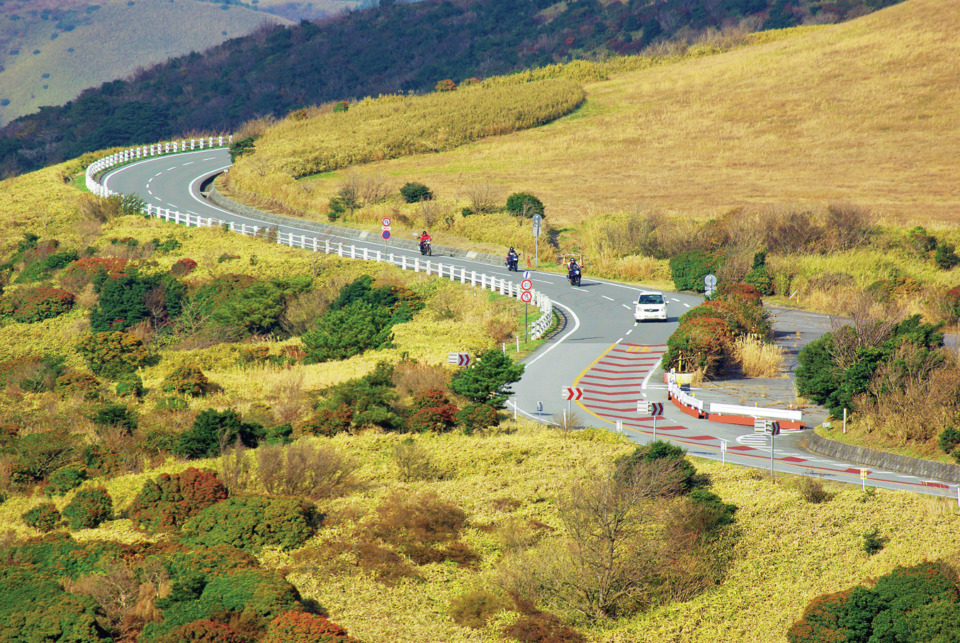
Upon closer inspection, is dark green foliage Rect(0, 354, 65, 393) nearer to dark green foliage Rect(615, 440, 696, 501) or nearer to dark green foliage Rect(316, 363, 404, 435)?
dark green foliage Rect(316, 363, 404, 435)

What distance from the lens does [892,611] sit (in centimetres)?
1528

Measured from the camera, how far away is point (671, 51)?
110188mm

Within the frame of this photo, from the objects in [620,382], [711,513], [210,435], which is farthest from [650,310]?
[711,513]

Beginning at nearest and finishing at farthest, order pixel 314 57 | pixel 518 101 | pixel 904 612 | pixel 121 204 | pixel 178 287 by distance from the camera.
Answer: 1. pixel 904 612
2. pixel 178 287
3. pixel 121 204
4. pixel 518 101
5. pixel 314 57

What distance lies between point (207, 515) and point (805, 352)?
56.2 feet

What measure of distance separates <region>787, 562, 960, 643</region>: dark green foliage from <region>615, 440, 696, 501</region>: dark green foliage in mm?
4529

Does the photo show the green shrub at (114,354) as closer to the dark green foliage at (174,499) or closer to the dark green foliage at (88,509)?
the dark green foliage at (88,509)

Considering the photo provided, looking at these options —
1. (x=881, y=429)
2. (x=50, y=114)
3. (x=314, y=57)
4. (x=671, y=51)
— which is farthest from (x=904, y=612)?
(x=314, y=57)

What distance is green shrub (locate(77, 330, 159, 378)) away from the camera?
3512 cm

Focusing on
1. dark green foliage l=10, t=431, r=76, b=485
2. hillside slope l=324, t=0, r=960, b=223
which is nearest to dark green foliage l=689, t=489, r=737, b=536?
dark green foliage l=10, t=431, r=76, b=485

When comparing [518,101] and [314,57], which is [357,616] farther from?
[314,57]

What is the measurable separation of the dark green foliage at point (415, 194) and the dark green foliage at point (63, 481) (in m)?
42.1

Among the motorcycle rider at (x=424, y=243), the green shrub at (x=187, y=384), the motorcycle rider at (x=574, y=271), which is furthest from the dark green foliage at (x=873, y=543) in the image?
the motorcycle rider at (x=424, y=243)

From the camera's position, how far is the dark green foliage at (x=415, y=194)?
62906 millimetres
